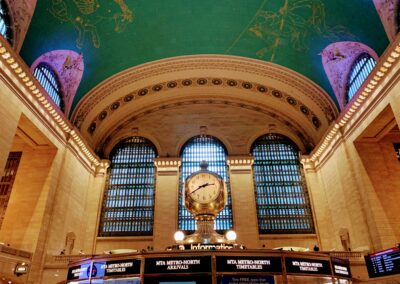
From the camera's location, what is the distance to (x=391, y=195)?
12.9 meters

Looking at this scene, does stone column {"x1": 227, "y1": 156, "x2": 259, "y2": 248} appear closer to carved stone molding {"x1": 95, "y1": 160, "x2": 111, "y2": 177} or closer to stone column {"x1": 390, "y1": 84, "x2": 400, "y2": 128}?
carved stone molding {"x1": 95, "y1": 160, "x2": 111, "y2": 177}

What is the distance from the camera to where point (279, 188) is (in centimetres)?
1772

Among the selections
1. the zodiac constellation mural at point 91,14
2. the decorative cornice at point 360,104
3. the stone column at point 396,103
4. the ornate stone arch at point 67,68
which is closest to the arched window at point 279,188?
the decorative cornice at point 360,104

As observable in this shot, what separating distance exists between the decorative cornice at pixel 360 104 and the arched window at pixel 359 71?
144 centimetres

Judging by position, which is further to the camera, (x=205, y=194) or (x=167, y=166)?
(x=167, y=166)

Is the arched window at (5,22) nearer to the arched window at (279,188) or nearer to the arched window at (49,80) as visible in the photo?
the arched window at (49,80)

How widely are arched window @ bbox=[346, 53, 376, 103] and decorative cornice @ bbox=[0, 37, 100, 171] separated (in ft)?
43.3

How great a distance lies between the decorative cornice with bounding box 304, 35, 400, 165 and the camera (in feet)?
35.0

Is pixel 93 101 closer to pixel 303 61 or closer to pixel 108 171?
pixel 108 171

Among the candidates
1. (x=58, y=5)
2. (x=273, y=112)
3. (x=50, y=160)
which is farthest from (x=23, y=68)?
(x=273, y=112)

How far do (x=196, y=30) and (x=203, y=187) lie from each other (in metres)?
11.7

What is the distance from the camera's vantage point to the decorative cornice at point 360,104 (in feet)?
35.0

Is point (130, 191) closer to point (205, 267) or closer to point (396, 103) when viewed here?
point (396, 103)

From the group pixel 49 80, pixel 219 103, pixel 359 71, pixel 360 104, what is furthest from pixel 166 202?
pixel 359 71
